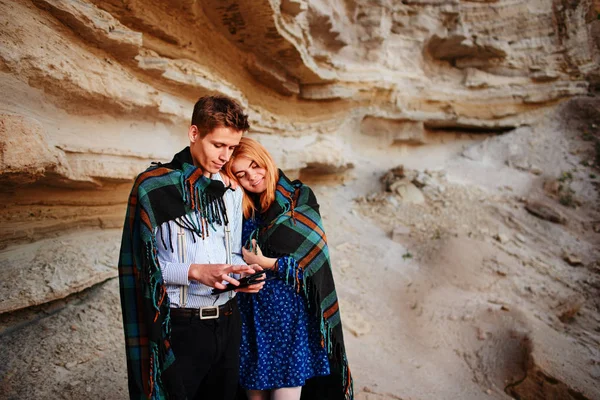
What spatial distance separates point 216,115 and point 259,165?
373 mm

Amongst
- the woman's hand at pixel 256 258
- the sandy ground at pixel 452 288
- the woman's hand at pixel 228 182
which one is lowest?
the sandy ground at pixel 452 288

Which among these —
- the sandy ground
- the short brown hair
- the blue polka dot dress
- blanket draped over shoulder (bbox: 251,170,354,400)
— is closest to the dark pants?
the blue polka dot dress

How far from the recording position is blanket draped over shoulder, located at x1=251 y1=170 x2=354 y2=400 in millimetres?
1964

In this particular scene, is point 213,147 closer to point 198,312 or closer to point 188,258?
point 188,258

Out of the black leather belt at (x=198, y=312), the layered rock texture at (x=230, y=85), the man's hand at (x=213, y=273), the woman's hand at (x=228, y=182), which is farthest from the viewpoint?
the layered rock texture at (x=230, y=85)

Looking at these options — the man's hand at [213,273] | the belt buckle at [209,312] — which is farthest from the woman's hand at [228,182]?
the belt buckle at [209,312]

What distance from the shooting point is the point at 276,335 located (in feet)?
6.49

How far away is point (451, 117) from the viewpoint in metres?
9.10

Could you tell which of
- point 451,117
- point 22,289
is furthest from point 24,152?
point 451,117

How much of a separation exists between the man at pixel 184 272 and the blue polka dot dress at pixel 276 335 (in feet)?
0.56

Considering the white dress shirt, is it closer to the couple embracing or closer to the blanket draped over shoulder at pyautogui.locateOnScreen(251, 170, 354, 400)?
the couple embracing

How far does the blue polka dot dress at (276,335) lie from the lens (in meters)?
1.94

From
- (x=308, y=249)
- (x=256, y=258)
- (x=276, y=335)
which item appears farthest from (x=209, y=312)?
(x=308, y=249)

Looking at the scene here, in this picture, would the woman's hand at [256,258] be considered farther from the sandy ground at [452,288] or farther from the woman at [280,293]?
the sandy ground at [452,288]
